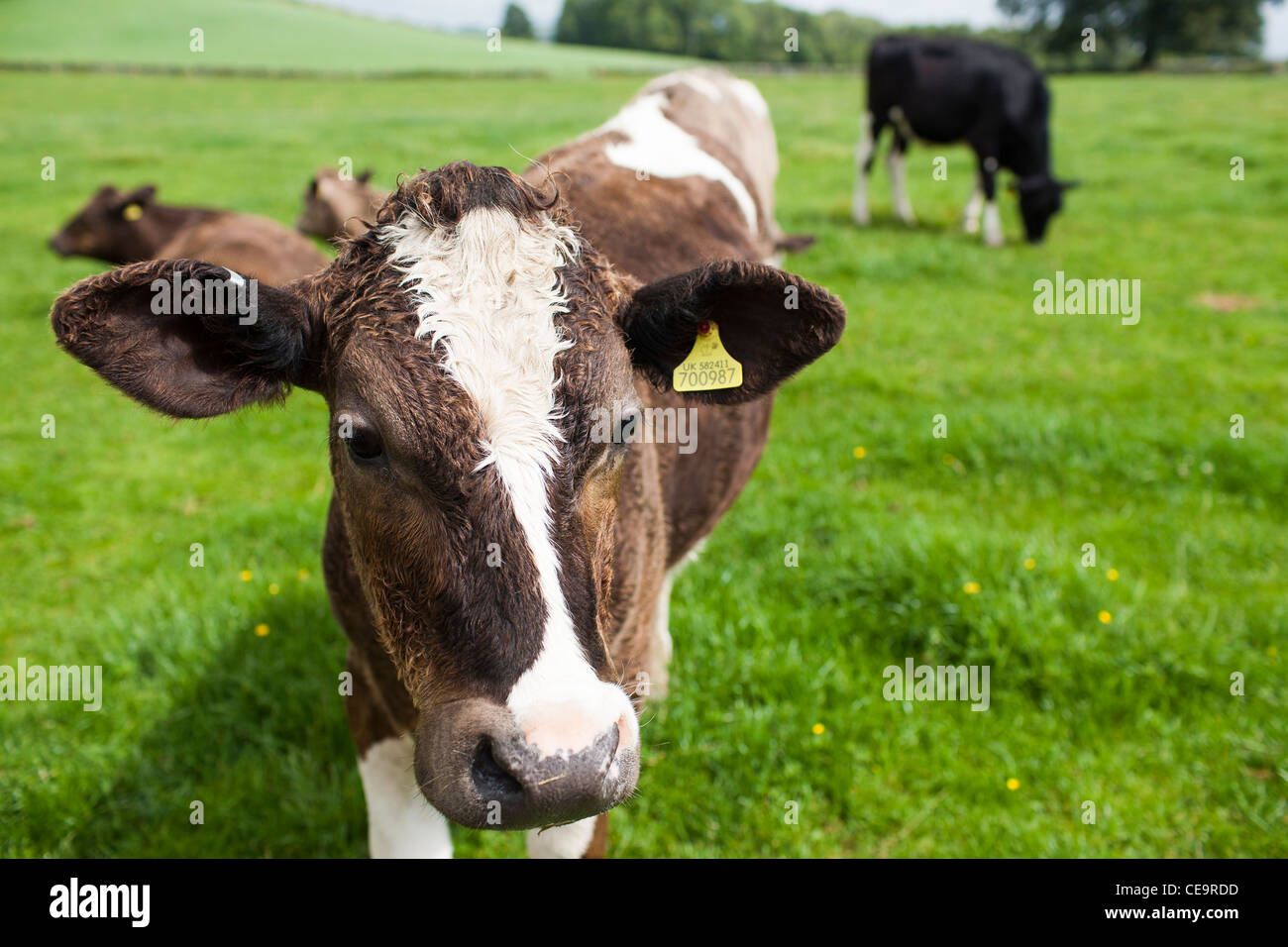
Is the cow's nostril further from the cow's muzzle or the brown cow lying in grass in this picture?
the brown cow lying in grass

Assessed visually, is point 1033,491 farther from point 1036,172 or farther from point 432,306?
point 1036,172

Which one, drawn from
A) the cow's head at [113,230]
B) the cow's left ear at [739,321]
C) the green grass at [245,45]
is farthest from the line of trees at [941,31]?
the cow's left ear at [739,321]

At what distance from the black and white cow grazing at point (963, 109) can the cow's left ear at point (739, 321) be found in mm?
10848

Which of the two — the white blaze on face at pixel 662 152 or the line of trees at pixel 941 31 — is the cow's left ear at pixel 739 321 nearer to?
the white blaze on face at pixel 662 152

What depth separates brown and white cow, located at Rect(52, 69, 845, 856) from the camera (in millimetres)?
1811

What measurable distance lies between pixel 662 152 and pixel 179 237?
768cm

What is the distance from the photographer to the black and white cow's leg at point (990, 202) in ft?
38.9

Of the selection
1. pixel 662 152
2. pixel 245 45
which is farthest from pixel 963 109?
pixel 245 45

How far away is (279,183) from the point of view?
51.5 feet

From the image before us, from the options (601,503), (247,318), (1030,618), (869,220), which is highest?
(869,220)

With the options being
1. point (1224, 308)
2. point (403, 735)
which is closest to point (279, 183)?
point (1224, 308)

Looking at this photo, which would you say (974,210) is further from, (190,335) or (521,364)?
(190,335)
